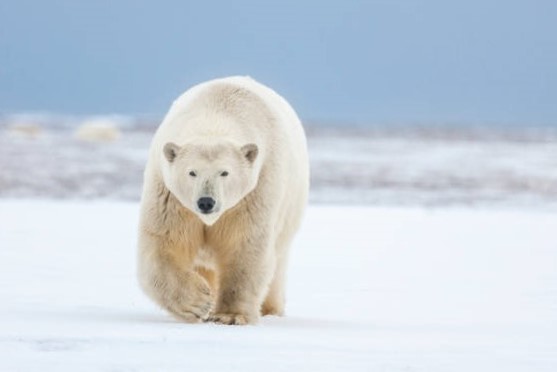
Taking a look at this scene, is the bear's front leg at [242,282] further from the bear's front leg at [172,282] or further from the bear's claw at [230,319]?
the bear's front leg at [172,282]

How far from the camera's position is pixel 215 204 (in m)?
5.30

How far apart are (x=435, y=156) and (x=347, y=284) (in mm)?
23912

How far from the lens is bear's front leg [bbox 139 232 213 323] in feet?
18.5

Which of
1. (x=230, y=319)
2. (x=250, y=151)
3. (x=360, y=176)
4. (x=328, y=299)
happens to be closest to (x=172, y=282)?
(x=230, y=319)

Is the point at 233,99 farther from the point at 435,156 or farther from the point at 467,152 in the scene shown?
the point at 467,152

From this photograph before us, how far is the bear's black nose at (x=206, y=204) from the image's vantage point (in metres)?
5.27

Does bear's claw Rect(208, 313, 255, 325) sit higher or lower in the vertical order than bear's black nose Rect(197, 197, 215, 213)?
lower

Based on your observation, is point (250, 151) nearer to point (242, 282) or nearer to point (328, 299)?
point (242, 282)

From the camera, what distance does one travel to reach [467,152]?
3422cm

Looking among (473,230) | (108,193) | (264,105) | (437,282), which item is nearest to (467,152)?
(108,193)

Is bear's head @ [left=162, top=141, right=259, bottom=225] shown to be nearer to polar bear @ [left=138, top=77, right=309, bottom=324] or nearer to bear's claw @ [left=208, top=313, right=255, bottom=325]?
polar bear @ [left=138, top=77, right=309, bottom=324]

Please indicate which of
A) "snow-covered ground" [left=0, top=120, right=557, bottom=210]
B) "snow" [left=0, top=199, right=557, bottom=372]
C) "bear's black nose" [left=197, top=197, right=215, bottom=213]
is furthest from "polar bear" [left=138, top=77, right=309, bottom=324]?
"snow-covered ground" [left=0, top=120, right=557, bottom=210]

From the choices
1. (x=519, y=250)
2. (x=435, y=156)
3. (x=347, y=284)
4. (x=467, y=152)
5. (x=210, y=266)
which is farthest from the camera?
(x=467, y=152)

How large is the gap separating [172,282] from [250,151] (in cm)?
68
